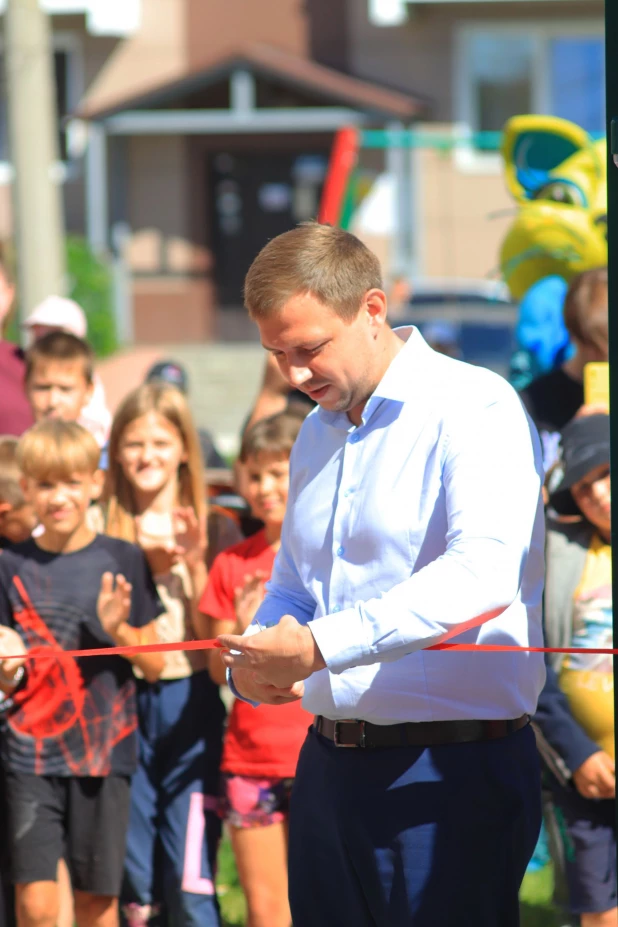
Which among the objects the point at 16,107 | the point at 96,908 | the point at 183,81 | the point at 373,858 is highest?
the point at 183,81

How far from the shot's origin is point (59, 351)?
14.6ft

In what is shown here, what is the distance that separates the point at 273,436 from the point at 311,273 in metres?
1.53

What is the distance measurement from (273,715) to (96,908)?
2.45ft

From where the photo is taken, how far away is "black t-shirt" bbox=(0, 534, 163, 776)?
11.0 ft

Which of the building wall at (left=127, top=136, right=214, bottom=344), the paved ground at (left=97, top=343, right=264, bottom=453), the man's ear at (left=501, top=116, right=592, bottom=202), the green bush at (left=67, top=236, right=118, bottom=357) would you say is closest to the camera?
the man's ear at (left=501, top=116, right=592, bottom=202)

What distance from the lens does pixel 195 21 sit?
19469 mm

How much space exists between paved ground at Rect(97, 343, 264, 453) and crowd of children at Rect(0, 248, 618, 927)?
1038cm

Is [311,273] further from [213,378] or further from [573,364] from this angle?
[213,378]

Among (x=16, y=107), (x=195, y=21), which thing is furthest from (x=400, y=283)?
(x=195, y=21)

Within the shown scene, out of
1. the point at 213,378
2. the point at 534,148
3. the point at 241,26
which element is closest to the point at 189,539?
the point at 534,148

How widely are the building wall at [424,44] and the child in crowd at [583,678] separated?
16784 mm

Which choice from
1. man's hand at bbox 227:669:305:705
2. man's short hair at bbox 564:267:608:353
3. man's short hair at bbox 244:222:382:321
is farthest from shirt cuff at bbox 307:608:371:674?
man's short hair at bbox 564:267:608:353

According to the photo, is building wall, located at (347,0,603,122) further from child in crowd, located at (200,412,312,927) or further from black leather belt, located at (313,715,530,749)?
black leather belt, located at (313,715,530,749)

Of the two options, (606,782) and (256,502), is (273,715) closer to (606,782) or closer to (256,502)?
(256,502)
